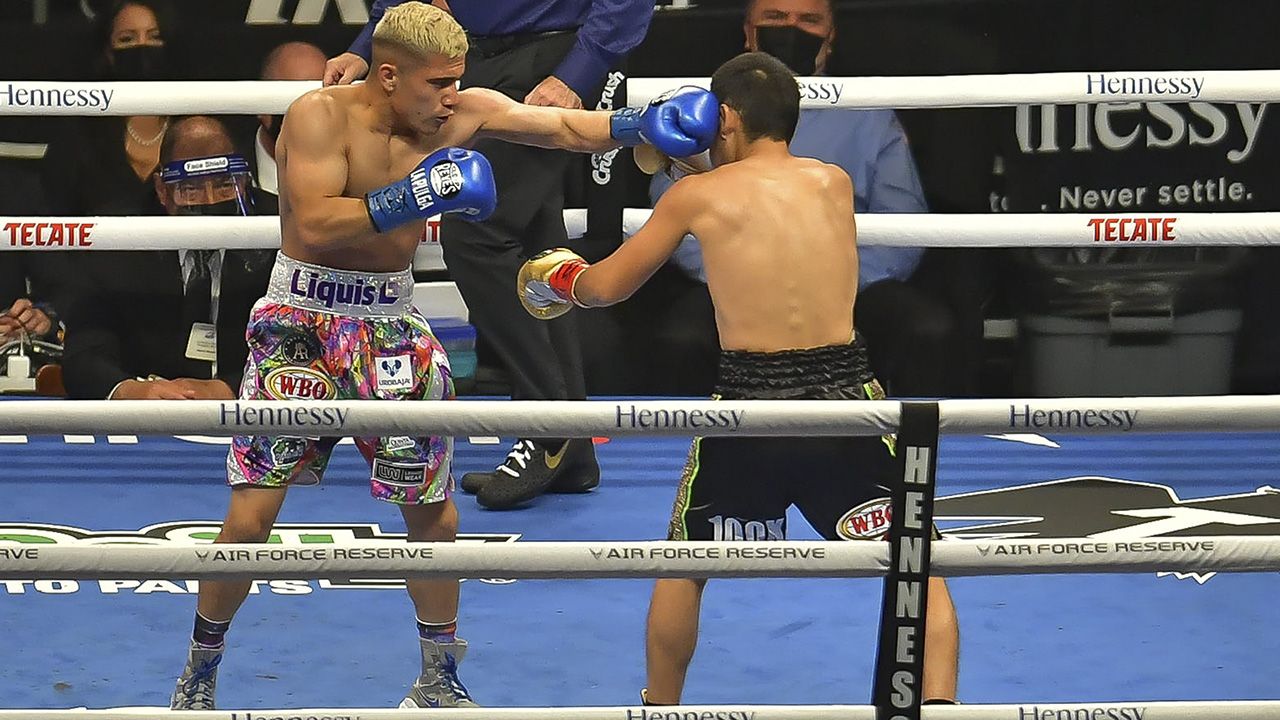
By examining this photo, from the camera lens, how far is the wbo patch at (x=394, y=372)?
11.1ft

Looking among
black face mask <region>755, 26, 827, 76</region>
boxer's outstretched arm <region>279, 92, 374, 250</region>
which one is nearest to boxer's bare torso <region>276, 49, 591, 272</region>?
boxer's outstretched arm <region>279, 92, 374, 250</region>

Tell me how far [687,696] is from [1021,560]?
3.70ft

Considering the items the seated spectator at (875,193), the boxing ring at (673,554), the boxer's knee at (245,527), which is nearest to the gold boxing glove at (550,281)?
the boxing ring at (673,554)

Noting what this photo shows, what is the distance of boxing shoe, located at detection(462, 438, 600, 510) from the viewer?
4.73 meters

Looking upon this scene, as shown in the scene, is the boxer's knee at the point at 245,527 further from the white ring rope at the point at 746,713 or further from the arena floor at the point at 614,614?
the white ring rope at the point at 746,713

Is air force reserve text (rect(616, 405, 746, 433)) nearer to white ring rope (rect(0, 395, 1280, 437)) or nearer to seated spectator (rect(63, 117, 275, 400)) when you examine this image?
white ring rope (rect(0, 395, 1280, 437))

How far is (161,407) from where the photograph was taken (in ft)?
7.90

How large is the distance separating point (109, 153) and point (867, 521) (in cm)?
373

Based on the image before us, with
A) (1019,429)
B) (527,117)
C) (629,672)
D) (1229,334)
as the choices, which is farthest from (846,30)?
(1019,429)

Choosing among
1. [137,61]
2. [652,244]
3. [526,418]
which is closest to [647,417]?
[526,418]

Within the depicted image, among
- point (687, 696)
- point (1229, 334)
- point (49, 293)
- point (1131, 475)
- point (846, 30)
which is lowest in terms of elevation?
point (687, 696)

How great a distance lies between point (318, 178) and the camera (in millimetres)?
3338

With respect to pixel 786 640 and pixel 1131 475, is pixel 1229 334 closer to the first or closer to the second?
pixel 1131 475

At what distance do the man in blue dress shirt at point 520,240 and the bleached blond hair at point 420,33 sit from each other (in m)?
1.14
